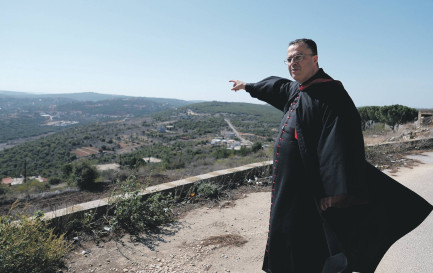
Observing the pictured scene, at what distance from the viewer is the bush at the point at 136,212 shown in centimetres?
356

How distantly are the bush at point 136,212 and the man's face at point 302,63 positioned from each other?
2.66 m

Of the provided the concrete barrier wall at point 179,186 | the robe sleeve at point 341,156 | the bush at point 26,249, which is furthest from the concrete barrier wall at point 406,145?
the bush at point 26,249

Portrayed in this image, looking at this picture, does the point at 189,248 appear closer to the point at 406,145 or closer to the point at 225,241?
the point at 225,241

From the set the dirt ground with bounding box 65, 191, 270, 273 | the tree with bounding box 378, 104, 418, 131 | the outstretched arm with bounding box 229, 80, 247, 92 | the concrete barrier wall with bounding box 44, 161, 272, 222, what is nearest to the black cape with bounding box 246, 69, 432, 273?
the outstretched arm with bounding box 229, 80, 247, 92

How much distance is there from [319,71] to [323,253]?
1250 mm

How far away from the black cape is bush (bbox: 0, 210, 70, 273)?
2060 millimetres

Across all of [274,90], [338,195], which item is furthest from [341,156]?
[274,90]

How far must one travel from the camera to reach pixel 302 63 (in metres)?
1.92

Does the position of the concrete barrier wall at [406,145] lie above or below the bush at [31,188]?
above

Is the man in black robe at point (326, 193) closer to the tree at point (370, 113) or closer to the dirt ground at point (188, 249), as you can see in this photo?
the dirt ground at point (188, 249)

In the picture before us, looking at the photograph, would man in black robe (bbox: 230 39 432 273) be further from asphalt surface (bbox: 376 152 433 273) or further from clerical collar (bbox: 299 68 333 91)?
asphalt surface (bbox: 376 152 433 273)

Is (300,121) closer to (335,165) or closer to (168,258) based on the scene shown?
(335,165)

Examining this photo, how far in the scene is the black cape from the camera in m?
1.60

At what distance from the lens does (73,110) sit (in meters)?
153
